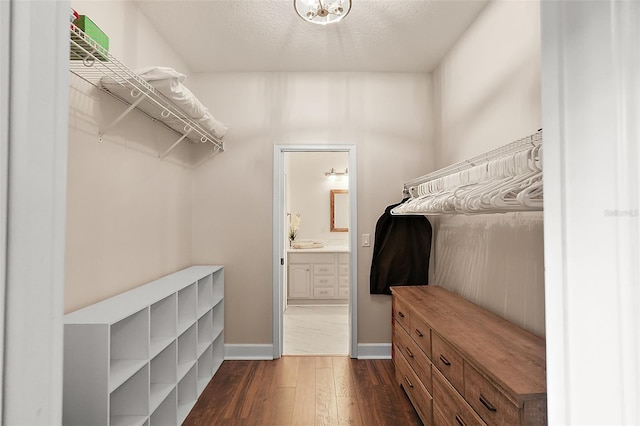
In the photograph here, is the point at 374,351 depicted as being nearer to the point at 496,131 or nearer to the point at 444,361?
the point at 444,361

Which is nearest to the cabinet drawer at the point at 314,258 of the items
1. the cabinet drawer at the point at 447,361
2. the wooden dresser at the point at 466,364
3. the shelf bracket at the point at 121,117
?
the wooden dresser at the point at 466,364

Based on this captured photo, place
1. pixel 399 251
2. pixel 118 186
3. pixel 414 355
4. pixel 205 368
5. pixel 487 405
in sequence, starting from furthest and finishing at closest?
pixel 399 251
pixel 205 368
pixel 414 355
pixel 118 186
pixel 487 405

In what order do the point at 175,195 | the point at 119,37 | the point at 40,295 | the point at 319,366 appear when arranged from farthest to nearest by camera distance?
the point at 319,366
the point at 175,195
the point at 119,37
the point at 40,295

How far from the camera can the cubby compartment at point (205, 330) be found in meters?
2.80

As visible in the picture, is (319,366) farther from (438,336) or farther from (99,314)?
(99,314)

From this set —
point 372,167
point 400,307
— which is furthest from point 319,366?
point 372,167

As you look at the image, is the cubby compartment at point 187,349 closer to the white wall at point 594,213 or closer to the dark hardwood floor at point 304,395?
the dark hardwood floor at point 304,395

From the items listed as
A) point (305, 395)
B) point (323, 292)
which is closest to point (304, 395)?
point (305, 395)

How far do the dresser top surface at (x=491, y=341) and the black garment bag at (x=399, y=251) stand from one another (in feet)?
2.33

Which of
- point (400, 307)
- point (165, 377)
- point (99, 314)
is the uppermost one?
point (99, 314)

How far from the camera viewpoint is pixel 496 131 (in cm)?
216

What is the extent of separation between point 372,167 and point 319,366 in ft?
6.26

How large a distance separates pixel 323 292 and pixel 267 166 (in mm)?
2659

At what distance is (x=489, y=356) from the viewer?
1.49 metres
